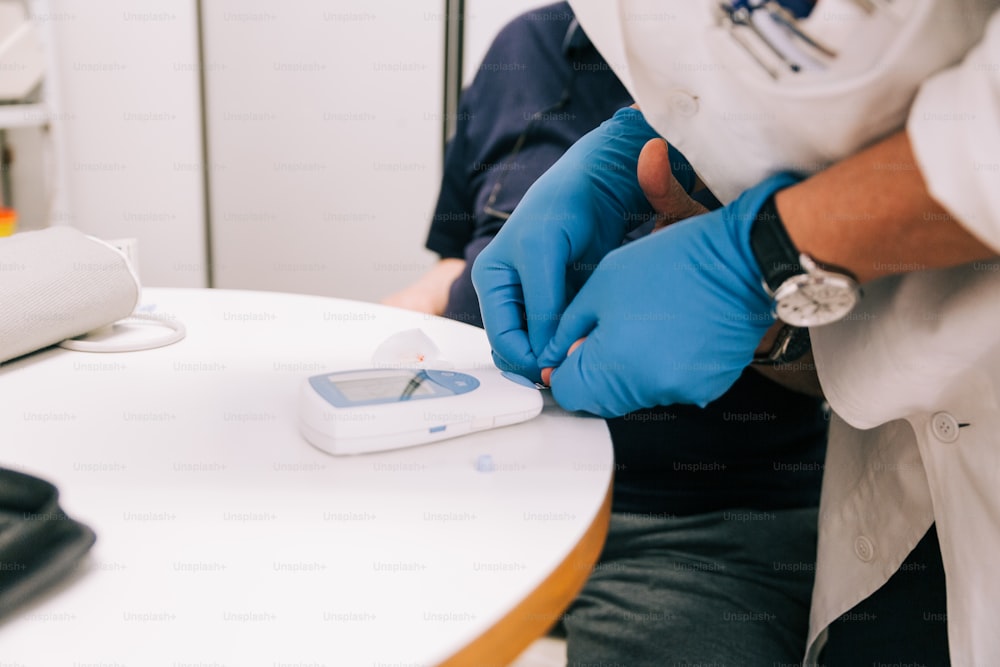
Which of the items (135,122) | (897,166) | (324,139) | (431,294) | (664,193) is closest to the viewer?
(897,166)

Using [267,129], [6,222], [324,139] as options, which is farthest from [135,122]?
[6,222]

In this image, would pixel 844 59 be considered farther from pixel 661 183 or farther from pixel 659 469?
pixel 659 469

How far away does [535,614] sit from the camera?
14.8 inches

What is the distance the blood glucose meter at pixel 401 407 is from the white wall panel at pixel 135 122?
4.94 feet

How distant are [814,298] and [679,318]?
0.09 metres

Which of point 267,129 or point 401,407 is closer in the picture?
point 401,407

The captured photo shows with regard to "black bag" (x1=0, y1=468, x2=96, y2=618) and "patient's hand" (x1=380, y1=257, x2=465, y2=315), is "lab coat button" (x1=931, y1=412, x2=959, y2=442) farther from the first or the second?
"patient's hand" (x1=380, y1=257, x2=465, y2=315)

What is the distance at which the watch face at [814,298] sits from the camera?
19.4 inches

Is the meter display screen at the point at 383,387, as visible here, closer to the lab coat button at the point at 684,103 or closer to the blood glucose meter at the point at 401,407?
the blood glucose meter at the point at 401,407

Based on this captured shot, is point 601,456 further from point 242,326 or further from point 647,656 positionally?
point 242,326

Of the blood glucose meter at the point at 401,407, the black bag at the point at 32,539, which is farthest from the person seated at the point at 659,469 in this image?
the black bag at the point at 32,539

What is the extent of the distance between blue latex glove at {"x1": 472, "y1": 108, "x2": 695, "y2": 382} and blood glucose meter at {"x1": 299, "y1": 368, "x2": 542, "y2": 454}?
0.24ft

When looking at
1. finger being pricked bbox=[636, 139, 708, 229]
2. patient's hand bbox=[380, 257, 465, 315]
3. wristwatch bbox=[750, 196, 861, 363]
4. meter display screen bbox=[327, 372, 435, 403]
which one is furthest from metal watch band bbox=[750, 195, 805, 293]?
patient's hand bbox=[380, 257, 465, 315]

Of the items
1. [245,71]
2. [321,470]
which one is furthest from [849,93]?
[245,71]
